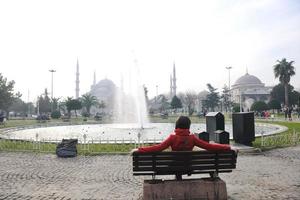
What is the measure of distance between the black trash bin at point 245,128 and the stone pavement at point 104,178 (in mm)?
2222

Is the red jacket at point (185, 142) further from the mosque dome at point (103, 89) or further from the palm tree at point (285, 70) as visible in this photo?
the mosque dome at point (103, 89)

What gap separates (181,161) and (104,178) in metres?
3.94

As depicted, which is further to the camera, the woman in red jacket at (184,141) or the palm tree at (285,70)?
the palm tree at (285,70)

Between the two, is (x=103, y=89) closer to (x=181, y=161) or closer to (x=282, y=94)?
(x=282, y=94)

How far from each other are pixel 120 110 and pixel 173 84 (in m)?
81.4

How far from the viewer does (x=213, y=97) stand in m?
94.9

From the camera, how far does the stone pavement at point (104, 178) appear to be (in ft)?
25.9

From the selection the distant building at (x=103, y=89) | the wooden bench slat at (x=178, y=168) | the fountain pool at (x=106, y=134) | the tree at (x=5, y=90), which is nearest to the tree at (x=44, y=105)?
the tree at (x=5, y=90)

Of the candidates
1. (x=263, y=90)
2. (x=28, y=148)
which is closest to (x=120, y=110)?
(x=28, y=148)

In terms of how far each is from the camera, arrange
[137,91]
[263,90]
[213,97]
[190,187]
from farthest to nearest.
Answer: [263,90] → [213,97] → [137,91] → [190,187]

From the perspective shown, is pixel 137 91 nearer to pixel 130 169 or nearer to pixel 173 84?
pixel 130 169

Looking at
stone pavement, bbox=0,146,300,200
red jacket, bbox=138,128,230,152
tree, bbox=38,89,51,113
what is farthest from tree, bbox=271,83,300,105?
red jacket, bbox=138,128,230,152

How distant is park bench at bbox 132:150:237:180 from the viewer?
6.54 m

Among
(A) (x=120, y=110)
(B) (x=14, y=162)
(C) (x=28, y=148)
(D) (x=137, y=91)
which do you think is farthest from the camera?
(A) (x=120, y=110)
